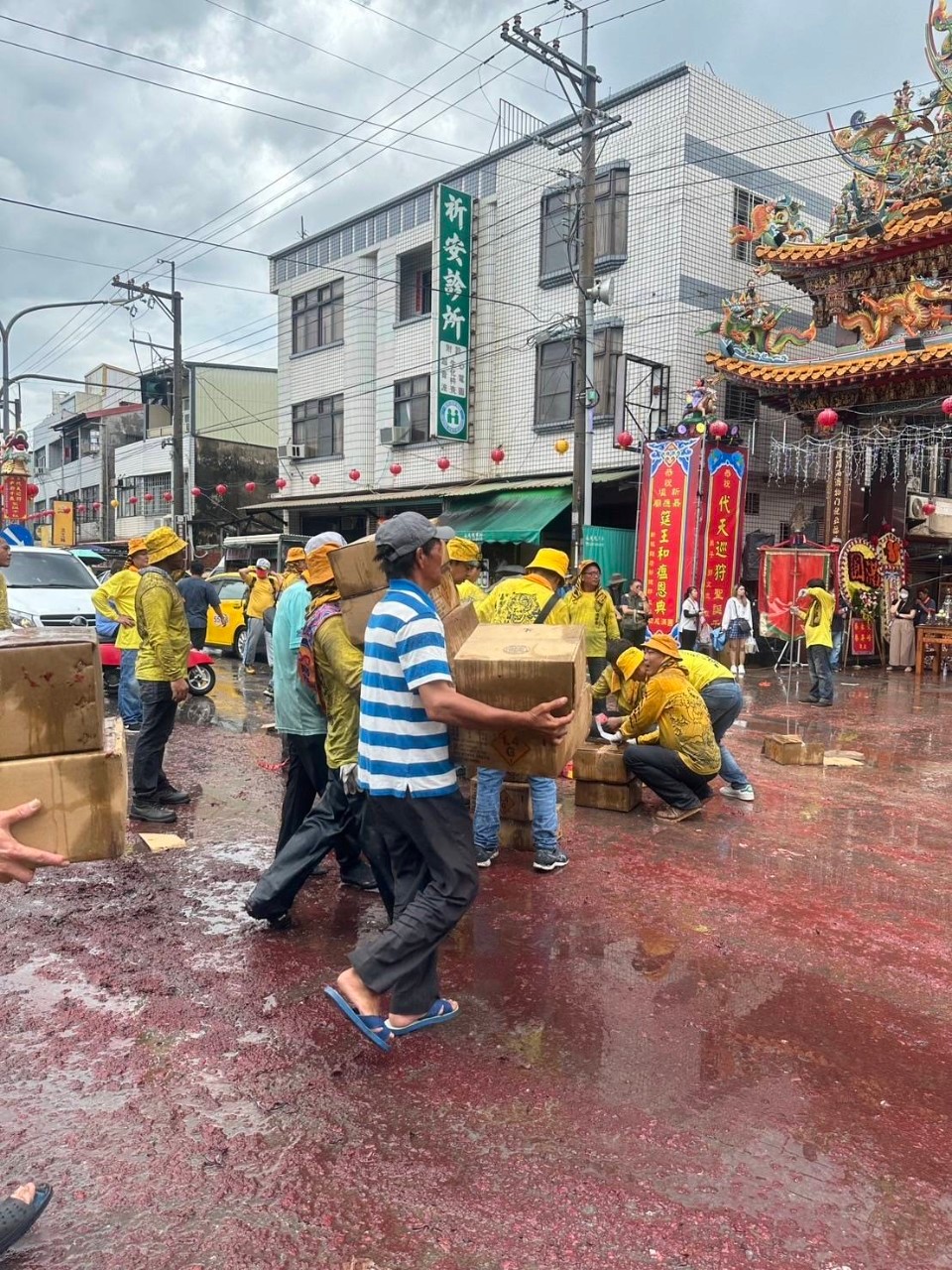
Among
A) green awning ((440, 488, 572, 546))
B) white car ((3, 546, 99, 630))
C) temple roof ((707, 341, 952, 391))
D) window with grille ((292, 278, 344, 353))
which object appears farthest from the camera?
window with grille ((292, 278, 344, 353))

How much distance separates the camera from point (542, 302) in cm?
1805

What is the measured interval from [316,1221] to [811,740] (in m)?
8.21

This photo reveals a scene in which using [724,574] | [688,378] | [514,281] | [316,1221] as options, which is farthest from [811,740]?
[514,281]

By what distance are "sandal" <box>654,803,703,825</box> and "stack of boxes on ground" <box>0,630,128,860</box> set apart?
442 cm

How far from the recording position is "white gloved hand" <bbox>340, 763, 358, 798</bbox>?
12.5 ft

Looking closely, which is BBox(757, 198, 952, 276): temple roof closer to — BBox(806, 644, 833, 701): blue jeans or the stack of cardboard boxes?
BBox(806, 644, 833, 701): blue jeans

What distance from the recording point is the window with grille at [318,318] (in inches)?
902

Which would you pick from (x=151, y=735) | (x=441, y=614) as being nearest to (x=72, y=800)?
(x=441, y=614)

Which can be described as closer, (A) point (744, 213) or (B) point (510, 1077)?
(B) point (510, 1077)

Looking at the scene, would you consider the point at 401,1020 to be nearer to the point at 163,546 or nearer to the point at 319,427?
the point at 163,546

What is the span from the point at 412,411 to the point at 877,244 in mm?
10621

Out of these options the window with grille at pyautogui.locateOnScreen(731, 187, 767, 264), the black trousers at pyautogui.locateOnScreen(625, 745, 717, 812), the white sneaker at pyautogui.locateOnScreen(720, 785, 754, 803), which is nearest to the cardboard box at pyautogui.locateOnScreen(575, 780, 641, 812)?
the black trousers at pyautogui.locateOnScreen(625, 745, 717, 812)

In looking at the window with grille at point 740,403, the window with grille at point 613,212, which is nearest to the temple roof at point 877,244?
the window with grille at point 740,403

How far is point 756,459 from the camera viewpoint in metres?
17.6
